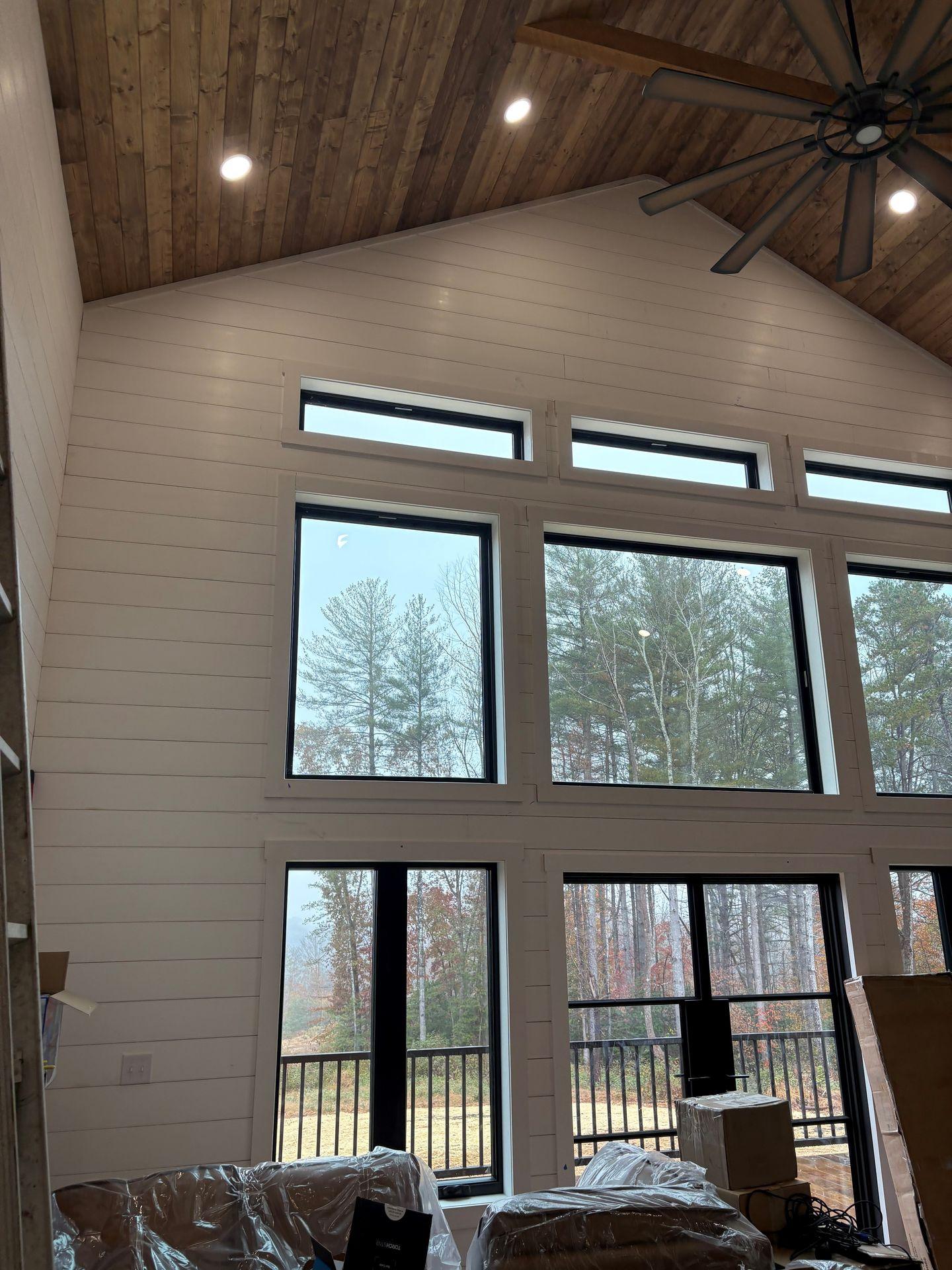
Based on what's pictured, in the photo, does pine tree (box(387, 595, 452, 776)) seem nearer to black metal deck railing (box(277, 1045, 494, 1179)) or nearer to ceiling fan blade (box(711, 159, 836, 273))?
black metal deck railing (box(277, 1045, 494, 1179))

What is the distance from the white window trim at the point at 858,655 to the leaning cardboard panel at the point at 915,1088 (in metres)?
1.03

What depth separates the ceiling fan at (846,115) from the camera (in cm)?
293

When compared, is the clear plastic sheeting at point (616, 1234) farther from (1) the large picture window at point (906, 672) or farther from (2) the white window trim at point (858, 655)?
→ (1) the large picture window at point (906, 672)

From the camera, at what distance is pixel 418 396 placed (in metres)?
5.16

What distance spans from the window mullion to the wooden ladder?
2929 millimetres

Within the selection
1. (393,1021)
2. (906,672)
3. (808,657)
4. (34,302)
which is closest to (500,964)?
(393,1021)

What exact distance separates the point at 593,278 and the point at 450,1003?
416 cm

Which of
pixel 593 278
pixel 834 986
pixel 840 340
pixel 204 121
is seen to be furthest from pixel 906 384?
pixel 204 121

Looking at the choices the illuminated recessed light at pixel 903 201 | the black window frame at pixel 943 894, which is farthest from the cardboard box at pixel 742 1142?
the illuminated recessed light at pixel 903 201

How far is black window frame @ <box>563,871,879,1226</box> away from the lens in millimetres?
4656

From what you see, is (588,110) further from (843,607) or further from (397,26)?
(843,607)

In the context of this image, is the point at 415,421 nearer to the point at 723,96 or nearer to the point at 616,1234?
the point at 723,96

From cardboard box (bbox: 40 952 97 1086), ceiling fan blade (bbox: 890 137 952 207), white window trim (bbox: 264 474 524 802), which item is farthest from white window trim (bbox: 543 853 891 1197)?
ceiling fan blade (bbox: 890 137 952 207)

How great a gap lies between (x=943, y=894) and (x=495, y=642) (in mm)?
2934
